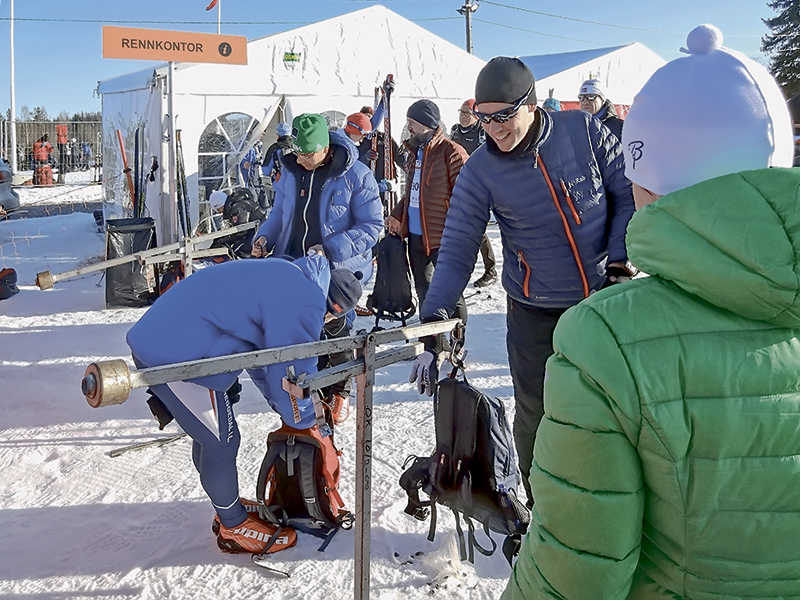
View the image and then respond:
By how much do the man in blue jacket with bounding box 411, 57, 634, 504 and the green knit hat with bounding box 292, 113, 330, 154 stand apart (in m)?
1.64

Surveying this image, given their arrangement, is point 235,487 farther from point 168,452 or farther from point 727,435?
point 727,435

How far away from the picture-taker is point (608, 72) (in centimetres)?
1420

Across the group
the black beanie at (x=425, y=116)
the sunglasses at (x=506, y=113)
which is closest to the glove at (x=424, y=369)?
the sunglasses at (x=506, y=113)

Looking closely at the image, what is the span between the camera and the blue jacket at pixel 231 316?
8.12 feet

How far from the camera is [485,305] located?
694 centimetres

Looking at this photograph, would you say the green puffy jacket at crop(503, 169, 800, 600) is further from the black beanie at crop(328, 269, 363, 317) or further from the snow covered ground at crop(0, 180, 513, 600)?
the black beanie at crop(328, 269, 363, 317)

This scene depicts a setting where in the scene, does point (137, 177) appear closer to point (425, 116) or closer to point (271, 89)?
point (271, 89)

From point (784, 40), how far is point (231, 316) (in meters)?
39.1

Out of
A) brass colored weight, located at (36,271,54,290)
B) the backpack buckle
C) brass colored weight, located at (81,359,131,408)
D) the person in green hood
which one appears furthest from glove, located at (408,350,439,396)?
brass colored weight, located at (36,271,54,290)

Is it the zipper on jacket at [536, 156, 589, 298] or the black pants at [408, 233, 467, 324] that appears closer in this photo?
the zipper on jacket at [536, 156, 589, 298]

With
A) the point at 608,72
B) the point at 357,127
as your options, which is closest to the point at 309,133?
the point at 357,127

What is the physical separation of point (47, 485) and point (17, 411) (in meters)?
1.18

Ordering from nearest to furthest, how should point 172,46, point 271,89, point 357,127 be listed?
point 172,46 → point 357,127 → point 271,89

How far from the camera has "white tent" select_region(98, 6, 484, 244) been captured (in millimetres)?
9227
